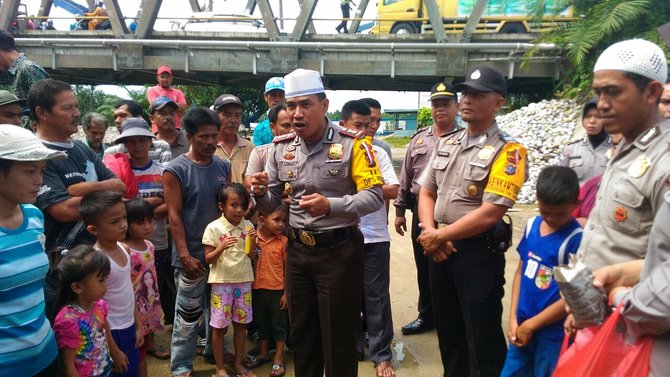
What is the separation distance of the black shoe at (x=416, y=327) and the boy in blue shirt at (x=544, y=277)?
1.75 m

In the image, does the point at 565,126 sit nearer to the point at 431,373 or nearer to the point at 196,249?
the point at 431,373

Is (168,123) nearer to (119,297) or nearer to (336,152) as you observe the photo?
(119,297)

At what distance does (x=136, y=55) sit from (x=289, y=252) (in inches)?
451

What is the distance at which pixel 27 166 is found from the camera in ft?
6.47

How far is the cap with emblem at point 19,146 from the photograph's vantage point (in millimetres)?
1905

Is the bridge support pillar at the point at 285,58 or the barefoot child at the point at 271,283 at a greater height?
the bridge support pillar at the point at 285,58

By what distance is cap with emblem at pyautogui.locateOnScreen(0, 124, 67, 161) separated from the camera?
1.91 metres

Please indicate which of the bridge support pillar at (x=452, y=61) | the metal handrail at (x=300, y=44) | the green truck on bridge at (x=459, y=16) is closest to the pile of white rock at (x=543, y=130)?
the metal handrail at (x=300, y=44)

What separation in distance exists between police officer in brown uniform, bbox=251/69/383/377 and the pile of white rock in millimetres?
8203

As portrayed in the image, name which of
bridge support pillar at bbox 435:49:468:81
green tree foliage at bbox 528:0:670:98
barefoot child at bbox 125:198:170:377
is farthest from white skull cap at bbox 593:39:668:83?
bridge support pillar at bbox 435:49:468:81

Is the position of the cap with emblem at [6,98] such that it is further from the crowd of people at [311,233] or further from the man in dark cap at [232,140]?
the man in dark cap at [232,140]

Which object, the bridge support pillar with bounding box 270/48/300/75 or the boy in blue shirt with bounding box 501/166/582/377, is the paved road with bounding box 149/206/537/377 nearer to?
the boy in blue shirt with bounding box 501/166/582/377

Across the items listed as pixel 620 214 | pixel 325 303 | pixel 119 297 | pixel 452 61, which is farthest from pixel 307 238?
pixel 452 61

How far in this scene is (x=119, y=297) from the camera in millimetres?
2729
